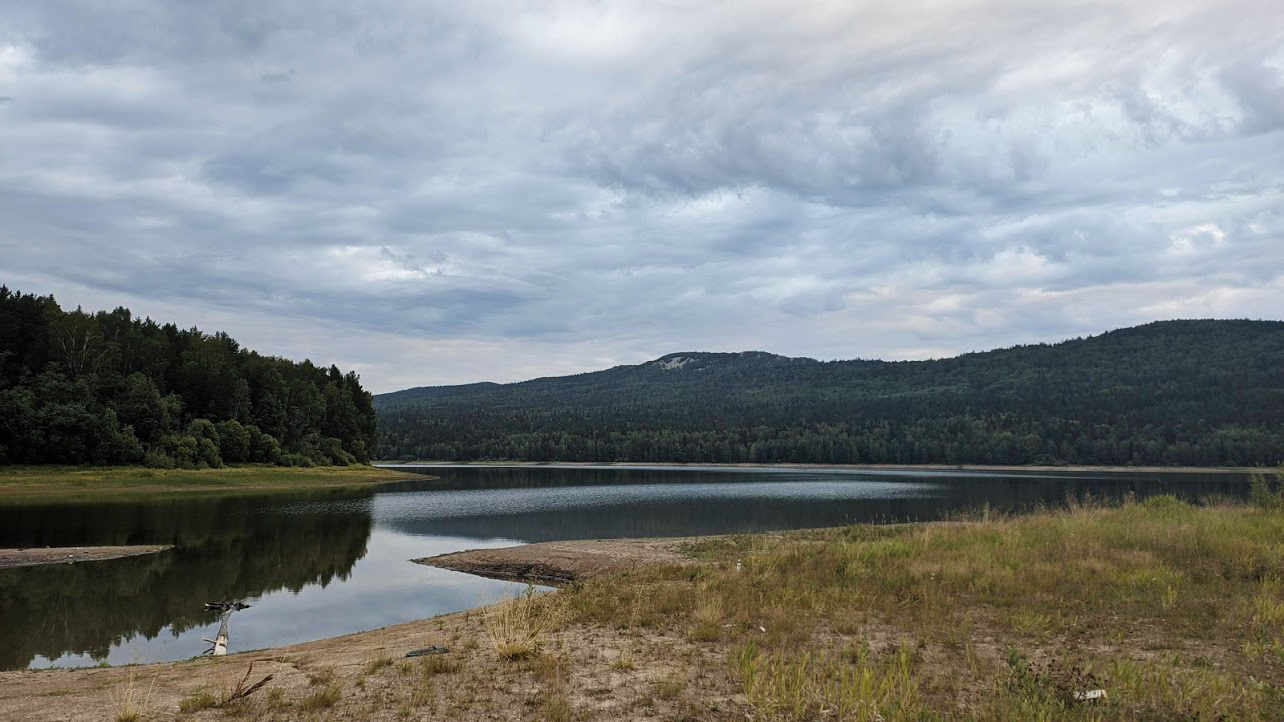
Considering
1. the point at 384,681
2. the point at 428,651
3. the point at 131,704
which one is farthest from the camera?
the point at 428,651

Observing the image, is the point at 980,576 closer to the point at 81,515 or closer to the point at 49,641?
the point at 49,641

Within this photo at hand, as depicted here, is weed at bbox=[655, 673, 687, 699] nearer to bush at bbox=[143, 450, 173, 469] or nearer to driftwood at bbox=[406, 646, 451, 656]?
driftwood at bbox=[406, 646, 451, 656]

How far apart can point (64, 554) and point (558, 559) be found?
21343 mm

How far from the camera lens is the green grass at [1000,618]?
858 centimetres

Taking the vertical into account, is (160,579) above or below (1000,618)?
below

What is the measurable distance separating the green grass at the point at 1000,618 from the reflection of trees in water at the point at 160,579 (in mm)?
13244

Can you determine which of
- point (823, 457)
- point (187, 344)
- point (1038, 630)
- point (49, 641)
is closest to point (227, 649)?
point (49, 641)

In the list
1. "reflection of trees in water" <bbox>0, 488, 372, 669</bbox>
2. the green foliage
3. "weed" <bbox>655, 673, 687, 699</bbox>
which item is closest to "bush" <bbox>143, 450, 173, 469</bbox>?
"reflection of trees in water" <bbox>0, 488, 372, 669</bbox>

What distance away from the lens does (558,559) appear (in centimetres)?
3197

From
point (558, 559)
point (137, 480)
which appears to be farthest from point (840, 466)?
point (558, 559)

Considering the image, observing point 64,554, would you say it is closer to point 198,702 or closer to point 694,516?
point 198,702

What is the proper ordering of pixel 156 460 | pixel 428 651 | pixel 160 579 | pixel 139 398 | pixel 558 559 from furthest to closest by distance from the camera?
1. pixel 139 398
2. pixel 156 460
3. pixel 558 559
4. pixel 160 579
5. pixel 428 651

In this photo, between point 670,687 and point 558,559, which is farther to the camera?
point 558,559

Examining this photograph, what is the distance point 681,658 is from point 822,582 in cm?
712
